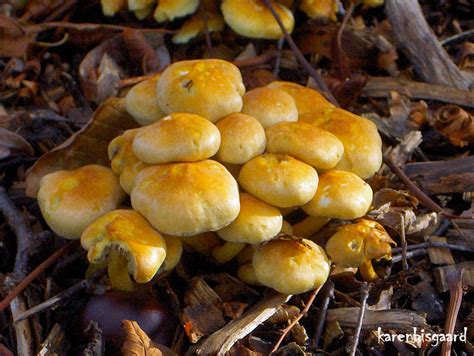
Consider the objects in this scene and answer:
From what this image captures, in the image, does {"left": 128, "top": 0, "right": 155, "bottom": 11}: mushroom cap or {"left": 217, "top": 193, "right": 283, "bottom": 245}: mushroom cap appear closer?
{"left": 217, "top": 193, "right": 283, "bottom": 245}: mushroom cap

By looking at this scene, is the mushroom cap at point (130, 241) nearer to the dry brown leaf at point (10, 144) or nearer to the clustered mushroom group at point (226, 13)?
the dry brown leaf at point (10, 144)

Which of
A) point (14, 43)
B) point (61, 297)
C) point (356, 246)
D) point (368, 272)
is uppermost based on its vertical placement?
point (14, 43)

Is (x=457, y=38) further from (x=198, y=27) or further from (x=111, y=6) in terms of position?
(x=111, y=6)

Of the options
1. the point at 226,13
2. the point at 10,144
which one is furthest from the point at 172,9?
the point at 10,144

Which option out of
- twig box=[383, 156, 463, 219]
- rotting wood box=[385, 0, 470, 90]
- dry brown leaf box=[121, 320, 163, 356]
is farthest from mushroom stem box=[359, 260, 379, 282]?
rotting wood box=[385, 0, 470, 90]

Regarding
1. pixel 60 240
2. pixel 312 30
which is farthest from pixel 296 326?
pixel 312 30

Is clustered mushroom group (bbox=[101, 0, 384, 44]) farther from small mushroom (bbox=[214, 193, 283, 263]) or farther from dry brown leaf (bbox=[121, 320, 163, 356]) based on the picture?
dry brown leaf (bbox=[121, 320, 163, 356])

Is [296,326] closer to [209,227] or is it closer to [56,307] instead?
[209,227]
